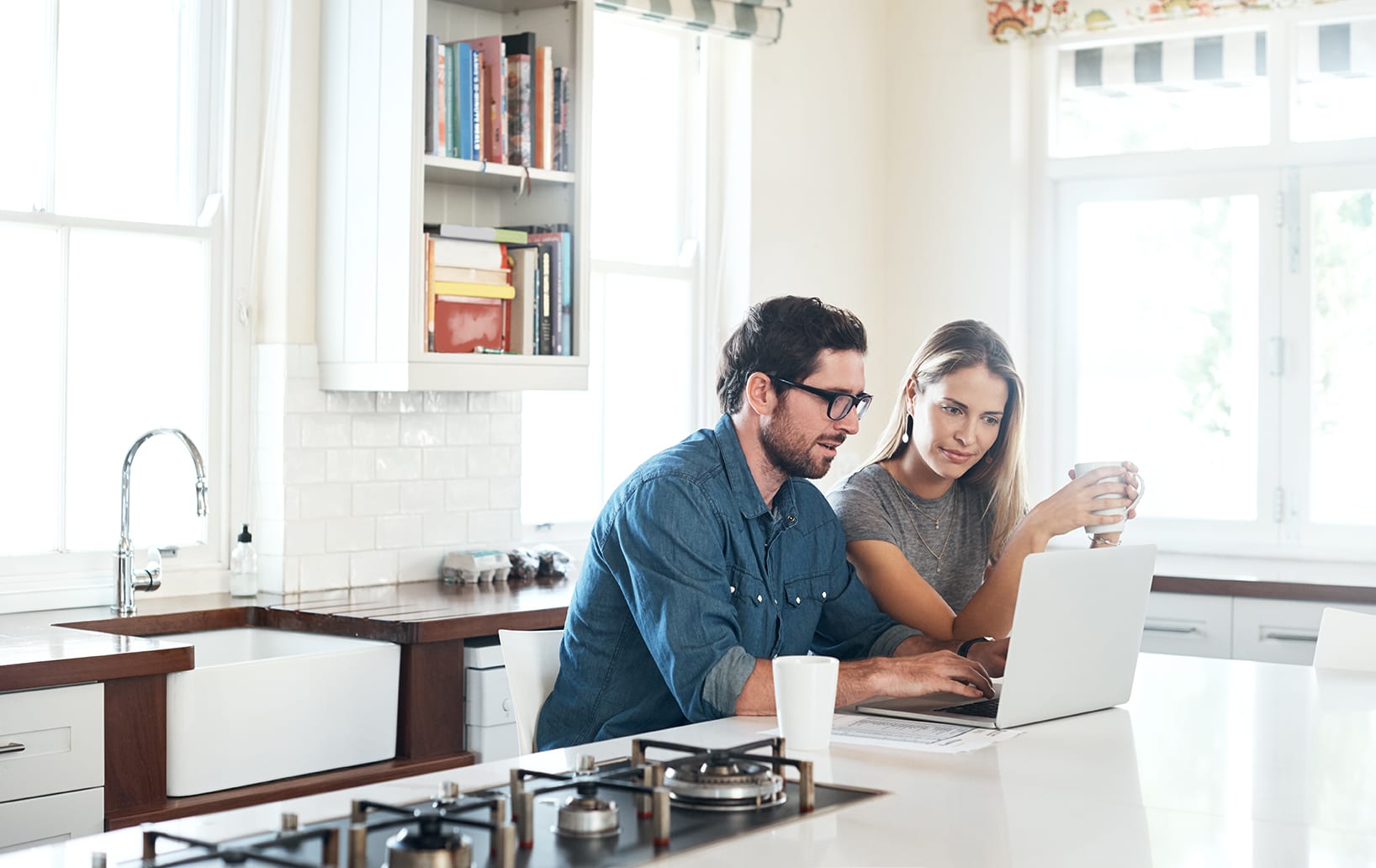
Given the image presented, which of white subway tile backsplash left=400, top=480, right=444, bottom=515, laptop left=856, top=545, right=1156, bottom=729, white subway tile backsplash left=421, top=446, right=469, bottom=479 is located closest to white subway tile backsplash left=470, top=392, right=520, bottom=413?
white subway tile backsplash left=421, top=446, right=469, bottom=479

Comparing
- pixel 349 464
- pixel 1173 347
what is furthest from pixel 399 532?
pixel 1173 347

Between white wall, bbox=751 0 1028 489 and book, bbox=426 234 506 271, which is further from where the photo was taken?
white wall, bbox=751 0 1028 489

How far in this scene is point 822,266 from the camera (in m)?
5.12

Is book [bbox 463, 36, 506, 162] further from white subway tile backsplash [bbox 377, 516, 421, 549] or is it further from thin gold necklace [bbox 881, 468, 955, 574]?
thin gold necklace [bbox 881, 468, 955, 574]

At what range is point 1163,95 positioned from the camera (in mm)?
5051

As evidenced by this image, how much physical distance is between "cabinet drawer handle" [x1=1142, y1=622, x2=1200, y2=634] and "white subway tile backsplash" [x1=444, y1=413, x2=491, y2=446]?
6.34 ft

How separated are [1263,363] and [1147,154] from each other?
0.82m

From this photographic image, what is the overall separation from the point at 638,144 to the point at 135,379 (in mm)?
1831

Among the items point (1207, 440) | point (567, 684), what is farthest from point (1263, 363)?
point (567, 684)

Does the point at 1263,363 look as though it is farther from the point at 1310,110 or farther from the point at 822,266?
the point at 822,266

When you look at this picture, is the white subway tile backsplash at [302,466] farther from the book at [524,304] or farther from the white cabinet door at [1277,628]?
the white cabinet door at [1277,628]

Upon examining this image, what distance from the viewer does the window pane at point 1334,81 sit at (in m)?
4.71

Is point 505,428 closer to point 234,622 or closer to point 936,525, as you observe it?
point 234,622

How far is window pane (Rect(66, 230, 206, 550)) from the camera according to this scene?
3240 millimetres
